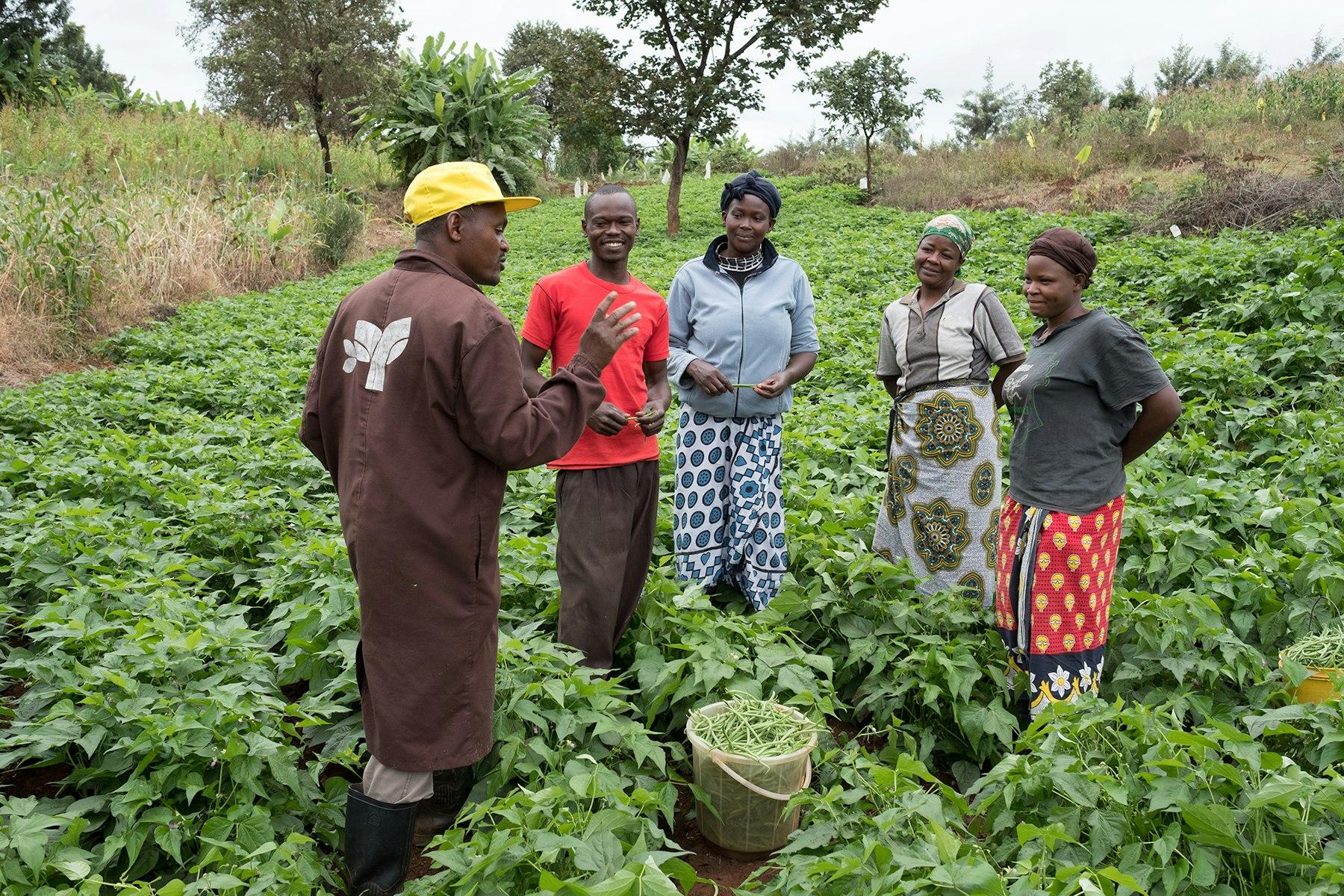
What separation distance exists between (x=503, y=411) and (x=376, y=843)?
1.18m

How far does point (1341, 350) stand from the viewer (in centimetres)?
686

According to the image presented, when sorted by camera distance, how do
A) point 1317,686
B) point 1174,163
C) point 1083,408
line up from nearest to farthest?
point 1317,686
point 1083,408
point 1174,163

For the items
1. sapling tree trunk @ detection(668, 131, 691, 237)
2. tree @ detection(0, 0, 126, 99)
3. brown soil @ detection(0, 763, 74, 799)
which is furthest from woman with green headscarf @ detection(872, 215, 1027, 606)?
tree @ detection(0, 0, 126, 99)

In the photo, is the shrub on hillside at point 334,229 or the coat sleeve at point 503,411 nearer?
the coat sleeve at point 503,411

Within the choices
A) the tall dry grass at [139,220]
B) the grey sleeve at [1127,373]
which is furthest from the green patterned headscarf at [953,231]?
the tall dry grass at [139,220]

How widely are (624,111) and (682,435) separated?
18015mm

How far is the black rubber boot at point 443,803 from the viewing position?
2922 mm

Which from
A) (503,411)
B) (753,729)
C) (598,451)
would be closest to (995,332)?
(598,451)

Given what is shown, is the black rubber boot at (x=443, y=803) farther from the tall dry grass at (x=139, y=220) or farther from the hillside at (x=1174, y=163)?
the hillside at (x=1174, y=163)

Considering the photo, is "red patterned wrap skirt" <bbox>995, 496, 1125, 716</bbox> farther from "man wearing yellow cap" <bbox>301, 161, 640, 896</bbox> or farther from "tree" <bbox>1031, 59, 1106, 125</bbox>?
"tree" <bbox>1031, 59, 1106, 125</bbox>

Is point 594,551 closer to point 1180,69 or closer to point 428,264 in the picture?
point 428,264

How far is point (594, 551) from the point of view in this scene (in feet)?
11.1

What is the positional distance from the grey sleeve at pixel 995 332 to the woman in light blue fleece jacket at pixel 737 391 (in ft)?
2.22

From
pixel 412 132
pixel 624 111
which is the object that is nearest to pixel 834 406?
pixel 624 111
